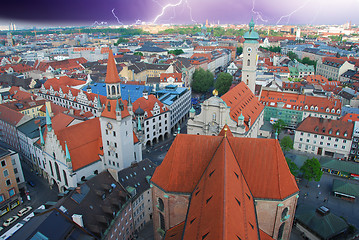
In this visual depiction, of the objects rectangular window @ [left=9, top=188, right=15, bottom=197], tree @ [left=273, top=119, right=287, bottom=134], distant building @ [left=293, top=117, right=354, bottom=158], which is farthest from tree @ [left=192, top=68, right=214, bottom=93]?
rectangular window @ [left=9, top=188, right=15, bottom=197]

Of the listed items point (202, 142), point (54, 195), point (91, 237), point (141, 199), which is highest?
point (202, 142)

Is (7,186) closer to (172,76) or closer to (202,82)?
(172,76)

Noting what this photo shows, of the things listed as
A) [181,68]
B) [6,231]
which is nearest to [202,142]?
[6,231]

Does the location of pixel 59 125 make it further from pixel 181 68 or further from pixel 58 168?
pixel 181 68

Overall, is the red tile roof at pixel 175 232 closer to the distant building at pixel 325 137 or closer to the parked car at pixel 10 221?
the parked car at pixel 10 221

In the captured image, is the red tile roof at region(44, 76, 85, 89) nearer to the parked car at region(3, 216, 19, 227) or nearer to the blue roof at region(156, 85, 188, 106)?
the blue roof at region(156, 85, 188, 106)

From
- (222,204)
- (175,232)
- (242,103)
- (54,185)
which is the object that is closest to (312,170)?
(242,103)

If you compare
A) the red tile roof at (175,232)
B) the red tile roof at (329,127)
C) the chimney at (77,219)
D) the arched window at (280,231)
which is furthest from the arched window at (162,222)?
the red tile roof at (329,127)
